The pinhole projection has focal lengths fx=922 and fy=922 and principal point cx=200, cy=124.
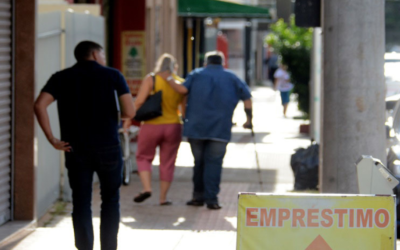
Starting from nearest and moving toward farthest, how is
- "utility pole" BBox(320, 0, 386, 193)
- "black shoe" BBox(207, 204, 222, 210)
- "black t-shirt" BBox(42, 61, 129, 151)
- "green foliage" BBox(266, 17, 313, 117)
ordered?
"black t-shirt" BBox(42, 61, 129, 151) → "utility pole" BBox(320, 0, 386, 193) → "black shoe" BBox(207, 204, 222, 210) → "green foliage" BBox(266, 17, 313, 117)

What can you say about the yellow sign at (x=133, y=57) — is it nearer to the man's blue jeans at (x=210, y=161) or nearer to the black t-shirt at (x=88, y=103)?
the man's blue jeans at (x=210, y=161)

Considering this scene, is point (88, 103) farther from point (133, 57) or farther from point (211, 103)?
point (133, 57)

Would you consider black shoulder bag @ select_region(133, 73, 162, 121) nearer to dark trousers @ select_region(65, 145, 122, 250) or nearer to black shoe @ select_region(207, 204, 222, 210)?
black shoe @ select_region(207, 204, 222, 210)

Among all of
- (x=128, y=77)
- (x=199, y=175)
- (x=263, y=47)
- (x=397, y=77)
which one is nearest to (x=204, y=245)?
(x=199, y=175)

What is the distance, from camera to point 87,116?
21.2 ft

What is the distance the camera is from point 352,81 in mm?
7230

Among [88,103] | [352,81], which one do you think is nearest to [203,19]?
[352,81]

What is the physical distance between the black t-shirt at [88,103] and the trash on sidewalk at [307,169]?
4.35m

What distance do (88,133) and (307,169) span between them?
4.54m

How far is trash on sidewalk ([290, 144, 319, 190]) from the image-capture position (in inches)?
414

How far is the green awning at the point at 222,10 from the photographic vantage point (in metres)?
19.4

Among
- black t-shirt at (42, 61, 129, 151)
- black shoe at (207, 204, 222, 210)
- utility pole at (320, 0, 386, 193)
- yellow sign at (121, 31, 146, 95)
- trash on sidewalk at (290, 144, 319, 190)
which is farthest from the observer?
yellow sign at (121, 31, 146, 95)

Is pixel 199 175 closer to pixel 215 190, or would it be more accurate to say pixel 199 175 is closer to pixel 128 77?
pixel 215 190

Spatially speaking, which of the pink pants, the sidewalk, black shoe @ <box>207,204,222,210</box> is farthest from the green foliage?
black shoe @ <box>207,204,222,210</box>
